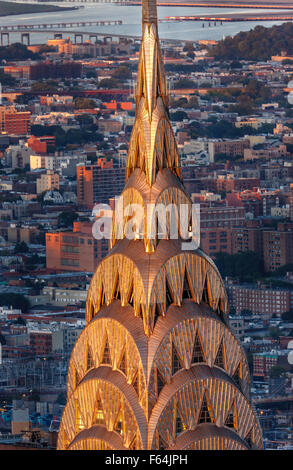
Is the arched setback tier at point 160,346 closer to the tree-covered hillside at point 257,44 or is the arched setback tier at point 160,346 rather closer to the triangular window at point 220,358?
the triangular window at point 220,358

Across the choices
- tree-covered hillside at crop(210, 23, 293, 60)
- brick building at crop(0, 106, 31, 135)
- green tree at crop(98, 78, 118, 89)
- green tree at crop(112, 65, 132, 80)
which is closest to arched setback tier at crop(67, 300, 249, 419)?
tree-covered hillside at crop(210, 23, 293, 60)

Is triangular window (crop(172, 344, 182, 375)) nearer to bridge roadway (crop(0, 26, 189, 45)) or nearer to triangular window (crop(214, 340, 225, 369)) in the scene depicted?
triangular window (crop(214, 340, 225, 369))

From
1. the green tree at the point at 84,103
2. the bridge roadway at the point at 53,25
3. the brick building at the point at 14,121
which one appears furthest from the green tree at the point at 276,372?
the green tree at the point at 84,103

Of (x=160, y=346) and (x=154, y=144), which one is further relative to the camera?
(x=154, y=144)

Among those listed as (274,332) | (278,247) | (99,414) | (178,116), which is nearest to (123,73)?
(178,116)

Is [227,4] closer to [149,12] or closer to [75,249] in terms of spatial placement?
[75,249]

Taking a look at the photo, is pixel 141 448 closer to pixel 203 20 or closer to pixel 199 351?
pixel 199 351
